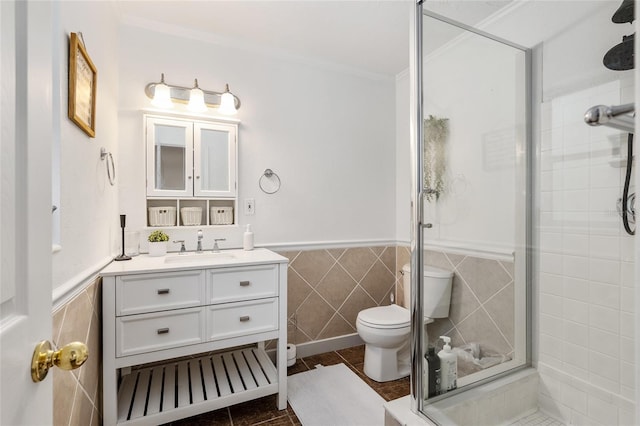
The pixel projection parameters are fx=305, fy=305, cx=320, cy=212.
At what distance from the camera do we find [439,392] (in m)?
1.38

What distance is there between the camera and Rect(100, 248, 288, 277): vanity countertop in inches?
60.0

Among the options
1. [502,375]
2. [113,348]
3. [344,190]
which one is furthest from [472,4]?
[113,348]

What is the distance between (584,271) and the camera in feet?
4.45

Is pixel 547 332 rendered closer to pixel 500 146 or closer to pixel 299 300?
pixel 500 146

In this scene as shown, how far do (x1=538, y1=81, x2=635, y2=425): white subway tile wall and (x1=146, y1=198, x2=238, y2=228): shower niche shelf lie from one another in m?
1.91

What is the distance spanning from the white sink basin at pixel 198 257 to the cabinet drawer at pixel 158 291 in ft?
0.66

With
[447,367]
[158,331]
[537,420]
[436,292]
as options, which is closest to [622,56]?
[436,292]

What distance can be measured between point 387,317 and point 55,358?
1.90 metres

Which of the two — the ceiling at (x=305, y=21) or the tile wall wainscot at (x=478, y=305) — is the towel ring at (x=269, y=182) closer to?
the ceiling at (x=305, y=21)

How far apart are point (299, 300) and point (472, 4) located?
219 cm

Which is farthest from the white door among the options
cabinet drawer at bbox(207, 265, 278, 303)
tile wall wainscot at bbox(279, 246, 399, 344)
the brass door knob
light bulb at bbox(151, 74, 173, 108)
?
tile wall wainscot at bbox(279, 246, 399, 344)

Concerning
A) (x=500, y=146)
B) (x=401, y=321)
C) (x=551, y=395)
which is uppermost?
(x=500, y=146)

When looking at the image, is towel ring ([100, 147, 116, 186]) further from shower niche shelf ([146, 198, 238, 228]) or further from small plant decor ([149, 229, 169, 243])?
small plant decor ([149, 229, 169, 243])

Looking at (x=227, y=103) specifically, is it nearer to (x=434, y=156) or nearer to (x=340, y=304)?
(x=434, y=156)
